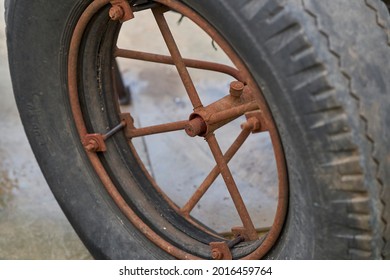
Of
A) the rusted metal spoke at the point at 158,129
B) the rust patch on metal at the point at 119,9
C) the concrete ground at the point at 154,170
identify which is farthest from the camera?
the concrete ground at the point at 154,170

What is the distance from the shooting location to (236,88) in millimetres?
1884

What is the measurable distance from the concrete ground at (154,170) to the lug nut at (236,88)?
77 centimetres

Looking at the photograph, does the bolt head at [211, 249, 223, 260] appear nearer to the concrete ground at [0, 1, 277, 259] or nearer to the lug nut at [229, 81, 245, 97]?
the lug nut at [229, 81, 245, 97]

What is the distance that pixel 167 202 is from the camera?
2197 millimetres

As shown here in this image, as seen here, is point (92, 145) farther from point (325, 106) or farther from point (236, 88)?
point (325, 106)

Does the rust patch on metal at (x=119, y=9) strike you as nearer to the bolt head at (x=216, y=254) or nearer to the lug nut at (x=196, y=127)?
the lug nut at (x=196, y=127)

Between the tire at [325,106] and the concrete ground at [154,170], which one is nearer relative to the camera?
the tire at [325,106]

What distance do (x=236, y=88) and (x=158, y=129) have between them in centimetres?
29

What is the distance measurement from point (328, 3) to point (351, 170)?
0.32 m

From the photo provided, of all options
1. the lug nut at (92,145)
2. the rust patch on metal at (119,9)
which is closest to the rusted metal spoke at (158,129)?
the lug nut at (92,145)

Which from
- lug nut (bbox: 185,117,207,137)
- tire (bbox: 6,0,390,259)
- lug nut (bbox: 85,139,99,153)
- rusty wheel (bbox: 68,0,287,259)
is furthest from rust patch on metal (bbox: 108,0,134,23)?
lug nut (bbox: 85,139,99,153)

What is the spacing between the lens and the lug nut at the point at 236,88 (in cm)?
188

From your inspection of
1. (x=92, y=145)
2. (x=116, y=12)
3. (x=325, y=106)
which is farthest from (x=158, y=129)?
(x=325, y=106)

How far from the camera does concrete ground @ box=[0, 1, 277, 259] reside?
2.53 m
